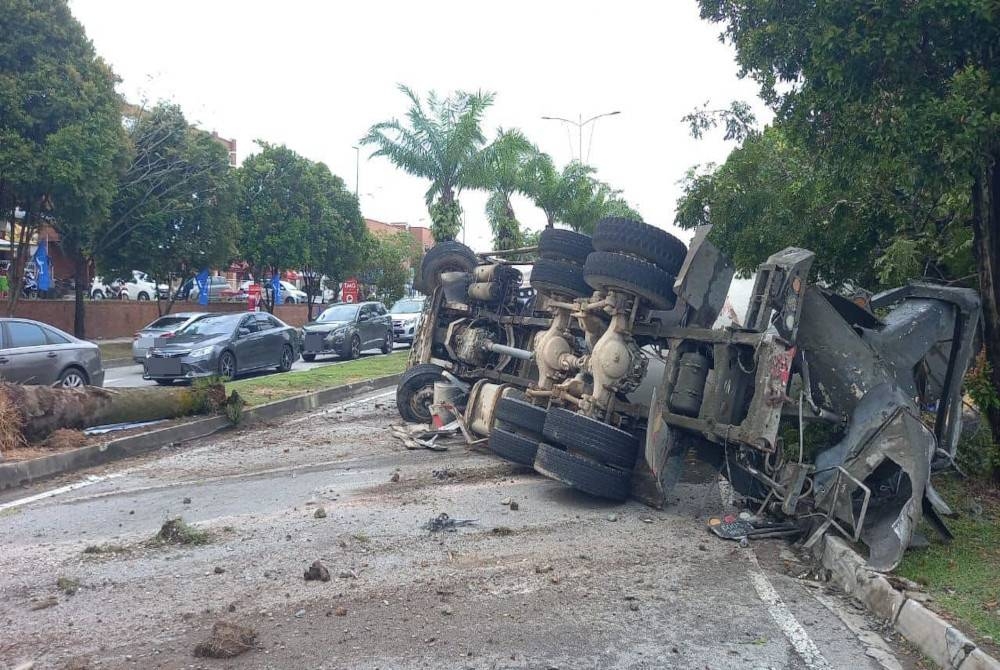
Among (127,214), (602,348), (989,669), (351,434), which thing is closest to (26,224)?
(127,214)

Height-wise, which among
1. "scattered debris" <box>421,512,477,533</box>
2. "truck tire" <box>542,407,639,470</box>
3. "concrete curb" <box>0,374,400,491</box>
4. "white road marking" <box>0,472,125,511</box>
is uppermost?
"truck tire" <box>542,407,639,470</box>

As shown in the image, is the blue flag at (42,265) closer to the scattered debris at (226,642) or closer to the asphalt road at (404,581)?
the asphalt road at (404,581)

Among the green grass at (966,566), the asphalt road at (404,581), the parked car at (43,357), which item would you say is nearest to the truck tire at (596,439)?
the asphalt road at (404,581)

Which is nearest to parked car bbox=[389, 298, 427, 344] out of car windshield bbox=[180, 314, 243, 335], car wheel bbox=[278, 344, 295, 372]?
car wheel bbox=[278, 344, 295, 372]

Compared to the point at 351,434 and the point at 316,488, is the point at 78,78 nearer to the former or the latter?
the point at 351,434

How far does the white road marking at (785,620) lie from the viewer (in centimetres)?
434

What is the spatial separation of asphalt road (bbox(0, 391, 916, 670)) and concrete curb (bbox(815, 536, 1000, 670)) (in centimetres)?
15

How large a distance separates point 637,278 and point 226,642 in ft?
15.6

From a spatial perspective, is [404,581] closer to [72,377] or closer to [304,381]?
[72,377]

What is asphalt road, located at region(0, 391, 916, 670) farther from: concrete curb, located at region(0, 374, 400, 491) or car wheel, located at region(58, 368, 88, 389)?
car wheel, located at region(58, 368, 88, 389)

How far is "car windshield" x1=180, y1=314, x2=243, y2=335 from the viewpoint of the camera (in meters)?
17.9

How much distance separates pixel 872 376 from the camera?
654 cm

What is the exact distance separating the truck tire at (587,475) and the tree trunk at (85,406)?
574 centimetres

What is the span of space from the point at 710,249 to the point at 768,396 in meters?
1.57
